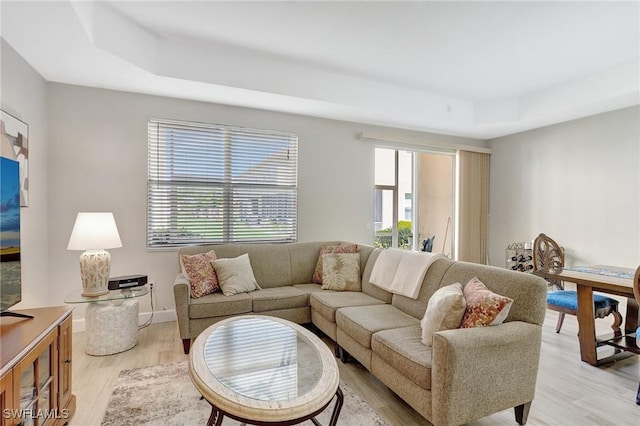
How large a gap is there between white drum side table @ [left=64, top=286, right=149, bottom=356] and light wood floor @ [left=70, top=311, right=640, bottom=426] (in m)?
0.08

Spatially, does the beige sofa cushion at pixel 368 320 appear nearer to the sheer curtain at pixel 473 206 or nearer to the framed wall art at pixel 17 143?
the framed wall art at pixel 17 143

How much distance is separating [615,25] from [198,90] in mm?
3827

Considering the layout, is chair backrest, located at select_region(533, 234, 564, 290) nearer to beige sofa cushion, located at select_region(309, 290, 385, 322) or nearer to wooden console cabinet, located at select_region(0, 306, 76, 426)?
beige sofa cushion, located at select_region(309, 290, 385, 322)

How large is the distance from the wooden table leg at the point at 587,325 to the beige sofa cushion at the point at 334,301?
165 cm

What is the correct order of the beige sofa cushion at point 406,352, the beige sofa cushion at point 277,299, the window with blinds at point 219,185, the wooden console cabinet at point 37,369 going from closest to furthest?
the wooden console cabinet at point 37,369 → the beige sofa cushion at point 406,352 → the beige sofa cushion at point 277,299 → the window with blinds at point 219,185

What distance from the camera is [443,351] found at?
63.6 inches

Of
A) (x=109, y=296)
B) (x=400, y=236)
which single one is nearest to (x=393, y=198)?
(x=400, y=236)

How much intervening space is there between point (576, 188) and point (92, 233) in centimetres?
566

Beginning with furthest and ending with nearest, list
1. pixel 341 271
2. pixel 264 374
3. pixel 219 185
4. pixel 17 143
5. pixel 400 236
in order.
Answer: pixel 400 236
pixel 219 185
pixel 341 271
pixel 17 143
pixel 264 374

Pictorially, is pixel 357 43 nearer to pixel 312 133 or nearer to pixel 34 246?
pixel 312 133

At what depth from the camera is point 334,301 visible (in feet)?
9.52

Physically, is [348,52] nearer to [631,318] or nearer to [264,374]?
[264,374]

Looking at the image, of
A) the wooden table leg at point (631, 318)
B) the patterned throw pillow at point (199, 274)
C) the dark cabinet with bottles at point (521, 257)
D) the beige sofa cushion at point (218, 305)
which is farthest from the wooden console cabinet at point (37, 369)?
the dark cabinet with bottles at point (521, 257)

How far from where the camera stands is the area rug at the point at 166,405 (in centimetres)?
191
